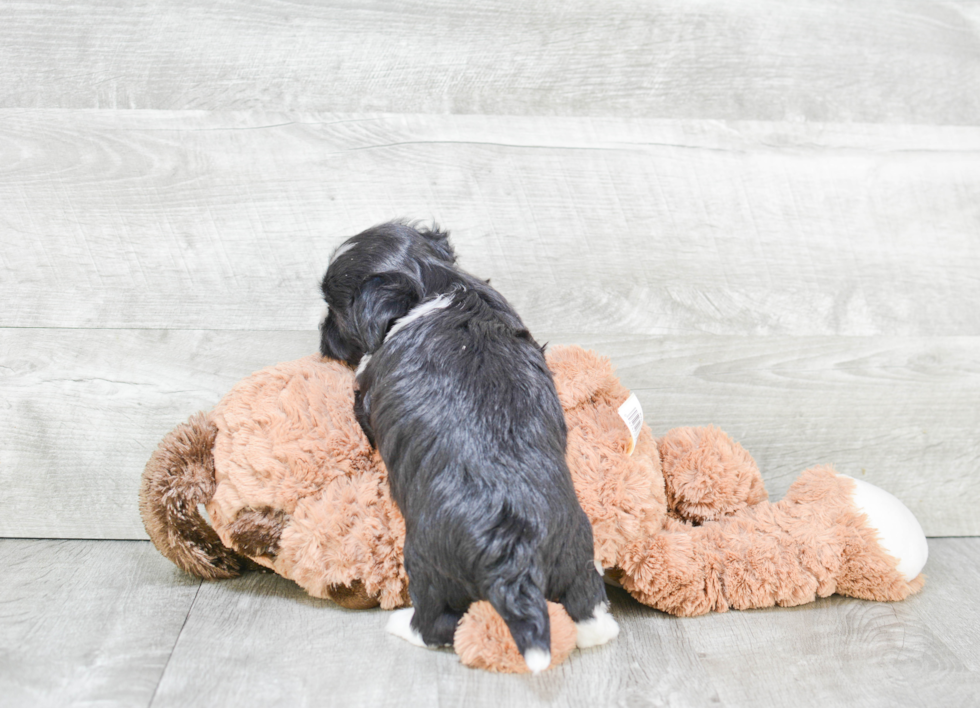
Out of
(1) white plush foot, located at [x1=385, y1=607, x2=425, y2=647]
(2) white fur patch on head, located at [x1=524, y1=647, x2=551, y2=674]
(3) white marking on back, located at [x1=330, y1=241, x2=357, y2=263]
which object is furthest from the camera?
(3) white marking on back, located at [x1=330, y1=241, x2=357, y2=263]

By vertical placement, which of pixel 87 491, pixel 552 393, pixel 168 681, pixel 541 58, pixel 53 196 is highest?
pixel 541 58

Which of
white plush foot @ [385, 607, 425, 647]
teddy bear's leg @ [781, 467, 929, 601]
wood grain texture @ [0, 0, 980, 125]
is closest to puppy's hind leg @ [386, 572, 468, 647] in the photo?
white plush foot @ [385, 607, 425, 647]

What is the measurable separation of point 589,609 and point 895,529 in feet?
2.12

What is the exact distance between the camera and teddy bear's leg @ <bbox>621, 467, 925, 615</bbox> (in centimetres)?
139

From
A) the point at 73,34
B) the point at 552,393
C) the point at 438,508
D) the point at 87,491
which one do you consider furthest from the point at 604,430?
the point at 73,34

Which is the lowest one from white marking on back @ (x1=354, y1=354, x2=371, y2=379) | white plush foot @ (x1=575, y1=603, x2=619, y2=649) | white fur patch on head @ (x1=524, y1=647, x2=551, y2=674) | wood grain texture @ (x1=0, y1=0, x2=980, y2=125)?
white plush foot @ (x1=575, y1=603, x2=619, y2=649)

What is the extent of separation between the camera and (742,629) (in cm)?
138

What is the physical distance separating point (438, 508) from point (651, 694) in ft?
1.43

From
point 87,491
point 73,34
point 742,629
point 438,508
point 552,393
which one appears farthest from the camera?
point 87,491

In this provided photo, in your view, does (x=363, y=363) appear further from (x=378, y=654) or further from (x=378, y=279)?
(x=378, y=654)

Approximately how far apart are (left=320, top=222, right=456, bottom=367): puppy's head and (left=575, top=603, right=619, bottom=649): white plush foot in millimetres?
570

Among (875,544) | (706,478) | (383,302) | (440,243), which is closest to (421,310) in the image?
(383,302)

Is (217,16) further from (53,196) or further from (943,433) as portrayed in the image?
(943,433)

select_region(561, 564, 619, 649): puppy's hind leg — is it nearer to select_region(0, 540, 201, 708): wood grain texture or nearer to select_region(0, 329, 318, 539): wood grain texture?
select_region(0, 540, 201, 708): wood grain texture
